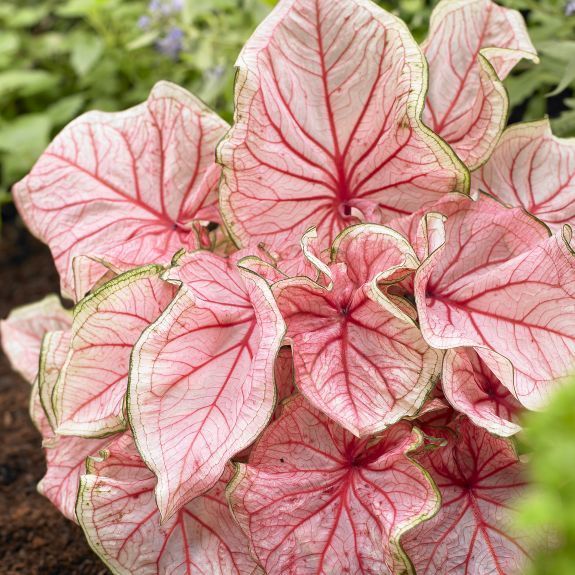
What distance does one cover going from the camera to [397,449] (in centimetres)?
93

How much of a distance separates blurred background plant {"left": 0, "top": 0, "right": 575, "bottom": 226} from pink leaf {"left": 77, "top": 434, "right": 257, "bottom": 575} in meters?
0.93

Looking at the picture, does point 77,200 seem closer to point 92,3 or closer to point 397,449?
point 397,449

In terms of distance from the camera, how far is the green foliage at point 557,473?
34 cm

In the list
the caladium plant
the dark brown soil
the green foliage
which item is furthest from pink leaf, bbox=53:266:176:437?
the green foliage

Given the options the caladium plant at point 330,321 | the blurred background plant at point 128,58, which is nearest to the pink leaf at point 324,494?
the caladium plant at point 330,321

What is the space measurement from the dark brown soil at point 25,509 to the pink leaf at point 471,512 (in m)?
0.66

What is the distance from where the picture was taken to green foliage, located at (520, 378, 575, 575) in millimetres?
339

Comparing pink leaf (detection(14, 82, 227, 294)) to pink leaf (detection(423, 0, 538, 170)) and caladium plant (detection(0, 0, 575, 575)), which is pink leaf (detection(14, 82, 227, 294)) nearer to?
caladium plant (detection(0, 0, 575, 575))

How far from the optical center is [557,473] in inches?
13.5

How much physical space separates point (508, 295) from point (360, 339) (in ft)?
0.63

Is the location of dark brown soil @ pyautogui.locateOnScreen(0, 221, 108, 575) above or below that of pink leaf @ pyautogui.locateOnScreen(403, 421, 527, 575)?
below

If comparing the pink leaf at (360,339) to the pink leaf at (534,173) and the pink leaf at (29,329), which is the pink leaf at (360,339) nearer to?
the pink leaf at (534,173)

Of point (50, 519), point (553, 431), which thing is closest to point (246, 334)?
point (553, 431)

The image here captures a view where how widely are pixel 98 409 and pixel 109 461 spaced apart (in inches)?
2.9
